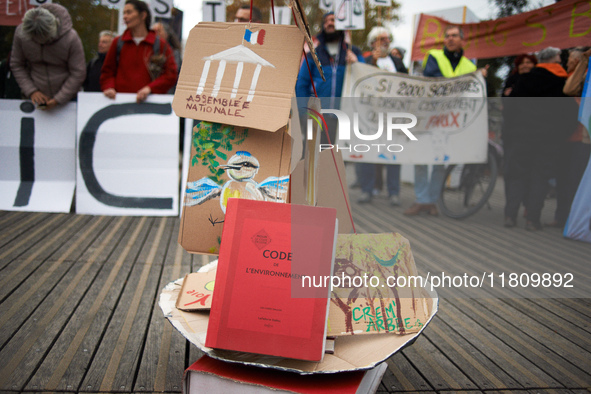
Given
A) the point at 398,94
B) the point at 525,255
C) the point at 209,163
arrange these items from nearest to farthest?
the point at 209,163
the point at 525,255
the point at 398,94

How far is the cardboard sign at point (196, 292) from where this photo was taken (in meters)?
1.71

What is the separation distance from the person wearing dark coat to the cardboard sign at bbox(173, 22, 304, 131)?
137 inches

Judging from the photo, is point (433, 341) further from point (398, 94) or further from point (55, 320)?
point (398, 94)

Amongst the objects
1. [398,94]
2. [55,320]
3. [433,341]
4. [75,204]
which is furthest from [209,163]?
[398,94]

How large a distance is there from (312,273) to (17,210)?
143 inches

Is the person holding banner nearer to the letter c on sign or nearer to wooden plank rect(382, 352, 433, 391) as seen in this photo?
the letter c on sign

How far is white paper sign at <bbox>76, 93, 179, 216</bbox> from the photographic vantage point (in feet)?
14.3

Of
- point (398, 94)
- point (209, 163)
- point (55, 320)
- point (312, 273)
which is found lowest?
point (55, 320)

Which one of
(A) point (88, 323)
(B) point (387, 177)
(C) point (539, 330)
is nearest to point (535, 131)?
(B) point (387, 177)

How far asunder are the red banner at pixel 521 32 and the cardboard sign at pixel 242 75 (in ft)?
12.4

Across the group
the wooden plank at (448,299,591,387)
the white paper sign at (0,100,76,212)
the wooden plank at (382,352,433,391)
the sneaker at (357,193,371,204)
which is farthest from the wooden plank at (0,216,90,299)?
the sneaker at (357,193,371,204)

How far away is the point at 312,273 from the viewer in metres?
1.48

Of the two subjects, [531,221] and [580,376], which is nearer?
[580,376]

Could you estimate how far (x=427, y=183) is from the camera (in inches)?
201
